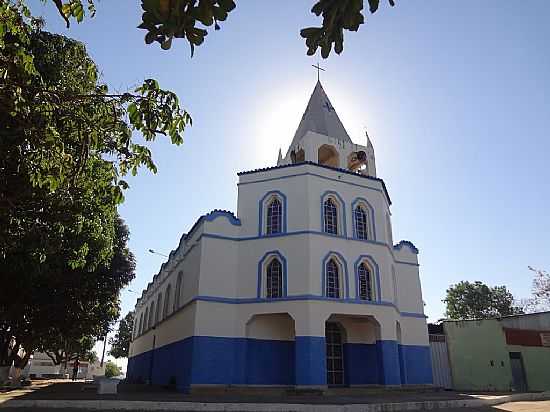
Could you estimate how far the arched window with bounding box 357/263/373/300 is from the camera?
1903cm

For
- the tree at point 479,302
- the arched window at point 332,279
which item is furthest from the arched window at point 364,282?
A: the tree at point 479,302

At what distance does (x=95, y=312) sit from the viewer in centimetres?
2303

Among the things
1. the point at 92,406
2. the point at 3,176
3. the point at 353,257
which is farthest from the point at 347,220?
the point at 3,176

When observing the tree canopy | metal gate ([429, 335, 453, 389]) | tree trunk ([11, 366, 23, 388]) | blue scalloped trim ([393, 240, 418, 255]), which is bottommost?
tree trunk ([11, 366, 23, 388])

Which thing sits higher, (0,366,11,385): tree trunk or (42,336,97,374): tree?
(42,336,97,374): tree

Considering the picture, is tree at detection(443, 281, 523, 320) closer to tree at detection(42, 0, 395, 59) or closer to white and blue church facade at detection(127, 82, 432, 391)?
white and blue church facade at detection(127, 82, 432, 391)

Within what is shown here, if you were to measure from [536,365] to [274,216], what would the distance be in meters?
18.2

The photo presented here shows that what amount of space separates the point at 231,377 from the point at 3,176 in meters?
11.8

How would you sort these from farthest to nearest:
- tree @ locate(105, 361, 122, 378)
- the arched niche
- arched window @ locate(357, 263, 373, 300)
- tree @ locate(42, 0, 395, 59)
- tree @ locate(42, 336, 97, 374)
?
1. tree @ locate(105, 361, 122, 378)
2. tree @ locate(42, 336, 97, 374)
3. the arched niche
4. arched window @ locate(357, 263, 373, 300)
5. tree @ locate(42, 0, 395, 59)

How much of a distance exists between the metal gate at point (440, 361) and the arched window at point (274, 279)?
12.1m

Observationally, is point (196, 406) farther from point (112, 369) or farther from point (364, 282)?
point (112, 369)

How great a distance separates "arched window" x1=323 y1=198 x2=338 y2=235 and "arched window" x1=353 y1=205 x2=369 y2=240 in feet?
3.27

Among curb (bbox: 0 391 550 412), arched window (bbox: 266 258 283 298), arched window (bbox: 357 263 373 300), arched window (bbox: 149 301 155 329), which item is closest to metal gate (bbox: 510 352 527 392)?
arched window (bbox: 357 263 373 300)

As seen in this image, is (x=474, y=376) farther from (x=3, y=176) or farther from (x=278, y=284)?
(x=3, y=176)
